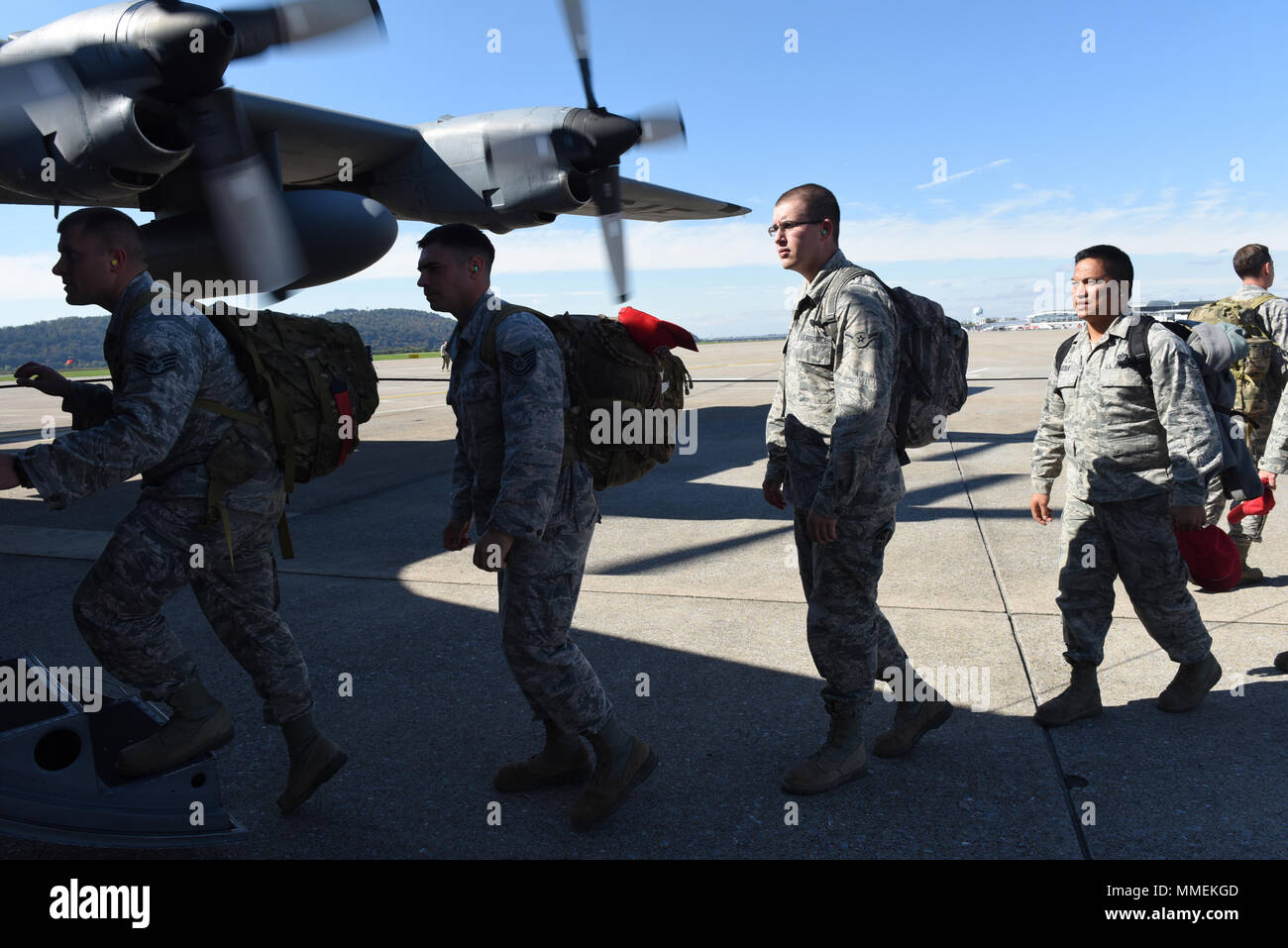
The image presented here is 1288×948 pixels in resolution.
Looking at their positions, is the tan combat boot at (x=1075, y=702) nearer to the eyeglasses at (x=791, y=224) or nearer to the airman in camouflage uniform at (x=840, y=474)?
the airman in camouflage uniform at (x=840, y=474)

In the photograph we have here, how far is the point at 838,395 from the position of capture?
2.88 metres

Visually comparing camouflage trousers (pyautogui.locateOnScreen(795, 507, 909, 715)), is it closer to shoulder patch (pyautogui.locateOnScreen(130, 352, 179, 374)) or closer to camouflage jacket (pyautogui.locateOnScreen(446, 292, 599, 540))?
camouflage jacket (pyautogui.locateOnScreen(446, 292, 599, 540))

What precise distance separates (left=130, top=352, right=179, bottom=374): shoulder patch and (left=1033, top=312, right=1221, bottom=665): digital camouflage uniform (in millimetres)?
3340

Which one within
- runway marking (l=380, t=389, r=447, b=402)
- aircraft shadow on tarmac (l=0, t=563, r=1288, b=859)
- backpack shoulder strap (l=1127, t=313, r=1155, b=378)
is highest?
runway marking (l=380, t=389, r=447, b=402)

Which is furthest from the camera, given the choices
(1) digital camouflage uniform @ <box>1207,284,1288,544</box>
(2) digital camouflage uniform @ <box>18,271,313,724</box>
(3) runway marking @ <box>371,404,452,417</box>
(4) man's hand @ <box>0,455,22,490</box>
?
(3) runway marking @ <box>371,404,452,417</box>

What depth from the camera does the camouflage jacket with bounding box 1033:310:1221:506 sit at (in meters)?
3.10

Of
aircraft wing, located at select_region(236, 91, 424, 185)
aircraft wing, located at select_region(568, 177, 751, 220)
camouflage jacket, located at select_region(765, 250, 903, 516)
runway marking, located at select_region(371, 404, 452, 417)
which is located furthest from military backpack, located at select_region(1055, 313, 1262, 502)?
runway marking, located at select_region(371, 404, 452, 417)

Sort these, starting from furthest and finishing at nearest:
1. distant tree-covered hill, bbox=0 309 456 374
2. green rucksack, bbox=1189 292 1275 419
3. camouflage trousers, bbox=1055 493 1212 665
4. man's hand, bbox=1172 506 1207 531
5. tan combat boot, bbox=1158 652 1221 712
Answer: distant tree-covered hill, bbox=0 309 456 374, green rucksack, bbox=1189 292 1275 419, tan combat boot, bbox=1158 652 1221 712, camouflage trousers, bbox=1055 493 1212 665, man's hand, bbox=1172 506 1207 531

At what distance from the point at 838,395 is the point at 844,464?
0.24 metres

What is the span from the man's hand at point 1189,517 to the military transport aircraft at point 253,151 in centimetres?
705

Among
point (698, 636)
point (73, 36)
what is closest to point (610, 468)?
point (698, 636)

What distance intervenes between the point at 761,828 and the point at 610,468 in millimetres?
1263

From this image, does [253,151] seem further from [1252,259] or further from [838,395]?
[1252,259]
